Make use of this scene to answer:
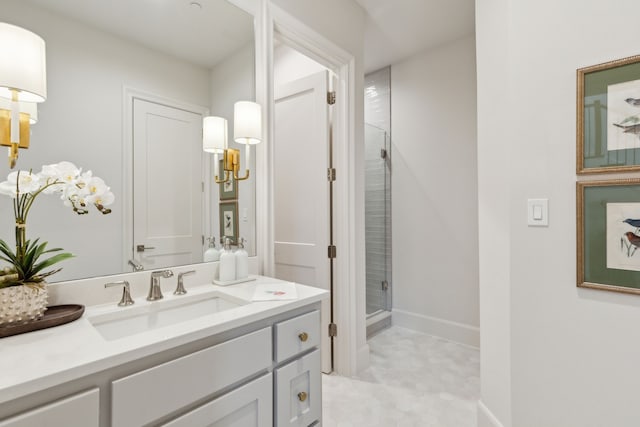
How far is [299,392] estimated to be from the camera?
1.17 m

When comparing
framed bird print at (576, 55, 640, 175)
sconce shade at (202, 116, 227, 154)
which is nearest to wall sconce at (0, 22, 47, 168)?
sconce shade at (202, 116, 227, 154)

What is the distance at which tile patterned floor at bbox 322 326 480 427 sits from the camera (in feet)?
5.86

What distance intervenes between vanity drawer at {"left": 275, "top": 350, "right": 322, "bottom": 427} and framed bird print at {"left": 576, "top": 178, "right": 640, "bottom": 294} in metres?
1.13

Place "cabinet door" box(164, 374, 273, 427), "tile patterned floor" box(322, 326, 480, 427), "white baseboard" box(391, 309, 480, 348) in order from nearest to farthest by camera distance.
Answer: "cabinet door" box(164, 374, 273, 427)
"tile patterned floor" box(322, 326, 480, 427)
"white baseboard" box(391, 309, 480, 348)

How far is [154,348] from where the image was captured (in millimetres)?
792

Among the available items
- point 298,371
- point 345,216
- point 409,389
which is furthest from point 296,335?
point 409,389

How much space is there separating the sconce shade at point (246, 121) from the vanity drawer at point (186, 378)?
0.93 metres

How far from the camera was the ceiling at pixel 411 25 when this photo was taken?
2.37m

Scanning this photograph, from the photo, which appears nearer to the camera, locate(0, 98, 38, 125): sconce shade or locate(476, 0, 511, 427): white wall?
locate(0, 98, 38, 125): sconce shade

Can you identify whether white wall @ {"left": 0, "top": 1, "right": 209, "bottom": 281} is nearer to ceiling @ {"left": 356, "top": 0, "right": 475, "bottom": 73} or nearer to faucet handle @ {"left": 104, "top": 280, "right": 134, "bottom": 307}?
faucet handle @ {"left": 104, "top": 280, "right": 134, "bottom": 307}

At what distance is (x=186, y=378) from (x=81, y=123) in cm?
96

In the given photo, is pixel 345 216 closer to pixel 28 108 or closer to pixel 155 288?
pixel 155 288

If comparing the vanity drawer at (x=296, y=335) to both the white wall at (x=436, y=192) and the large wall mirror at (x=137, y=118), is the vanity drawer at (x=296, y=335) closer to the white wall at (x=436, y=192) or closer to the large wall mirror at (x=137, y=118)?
the large wall mirror at (x=137, y=118)

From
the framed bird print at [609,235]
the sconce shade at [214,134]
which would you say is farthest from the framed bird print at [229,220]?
the framed bird print at [609,235]
